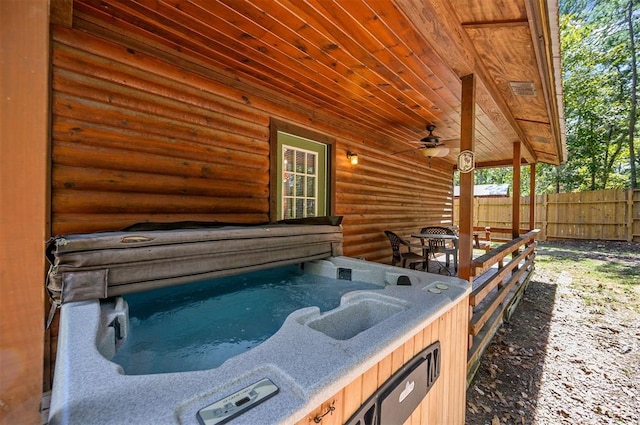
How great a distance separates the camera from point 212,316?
186 cm

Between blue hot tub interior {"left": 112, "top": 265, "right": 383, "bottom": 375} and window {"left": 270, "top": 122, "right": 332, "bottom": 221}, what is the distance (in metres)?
1.14

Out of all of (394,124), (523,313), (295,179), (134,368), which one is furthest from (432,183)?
(134,368)

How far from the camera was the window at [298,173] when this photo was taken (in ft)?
11.4

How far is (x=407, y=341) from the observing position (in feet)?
3.98

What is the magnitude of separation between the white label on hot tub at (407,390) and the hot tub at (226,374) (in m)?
0.21

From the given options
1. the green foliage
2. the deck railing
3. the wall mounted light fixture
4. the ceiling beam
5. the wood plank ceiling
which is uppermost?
the green foliage

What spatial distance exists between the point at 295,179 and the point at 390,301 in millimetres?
2604

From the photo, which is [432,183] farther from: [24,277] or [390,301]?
[24,277]

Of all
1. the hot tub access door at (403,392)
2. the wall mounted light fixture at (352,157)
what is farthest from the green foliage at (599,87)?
the hot tub access door at (403,392)

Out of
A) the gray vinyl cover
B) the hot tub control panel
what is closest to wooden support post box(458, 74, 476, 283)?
the gray vinyl cover

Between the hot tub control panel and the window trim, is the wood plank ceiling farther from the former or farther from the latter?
the hot tub control panel

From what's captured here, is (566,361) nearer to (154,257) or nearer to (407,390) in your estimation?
(407,390)

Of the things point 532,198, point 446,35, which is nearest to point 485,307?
point 446,35

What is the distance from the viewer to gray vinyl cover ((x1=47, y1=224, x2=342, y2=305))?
56.7 inches
